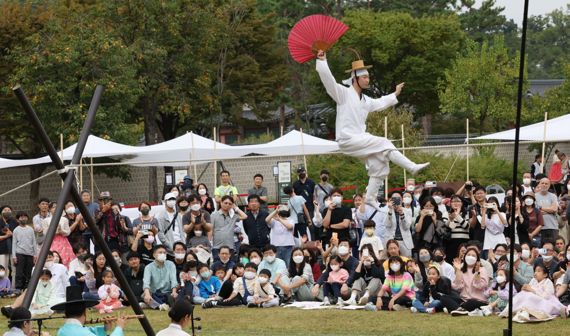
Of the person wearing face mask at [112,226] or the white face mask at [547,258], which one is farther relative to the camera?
the person wearing face mask at [112,226]

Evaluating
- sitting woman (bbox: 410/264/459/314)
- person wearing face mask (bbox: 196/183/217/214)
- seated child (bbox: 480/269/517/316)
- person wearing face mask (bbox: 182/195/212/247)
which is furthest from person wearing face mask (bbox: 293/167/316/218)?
seated child (bbox: 480/269/517/316)

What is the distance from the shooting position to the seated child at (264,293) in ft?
48.3

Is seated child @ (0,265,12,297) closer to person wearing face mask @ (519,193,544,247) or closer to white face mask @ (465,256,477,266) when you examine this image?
white face mask @ (465,256,477,266)

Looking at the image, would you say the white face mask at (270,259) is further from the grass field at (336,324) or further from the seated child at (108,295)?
the seated child at (108,295)

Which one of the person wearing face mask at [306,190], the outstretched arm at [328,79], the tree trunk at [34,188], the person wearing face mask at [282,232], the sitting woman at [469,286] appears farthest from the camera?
the tree trunk at [34,188]

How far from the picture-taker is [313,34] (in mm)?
8797

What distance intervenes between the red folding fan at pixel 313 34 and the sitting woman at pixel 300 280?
21.0 ft

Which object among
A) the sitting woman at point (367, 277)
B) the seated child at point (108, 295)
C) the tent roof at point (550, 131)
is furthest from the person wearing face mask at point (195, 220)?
the tent roof at point (550, 131)

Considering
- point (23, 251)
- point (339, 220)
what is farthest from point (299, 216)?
point (23, 251)

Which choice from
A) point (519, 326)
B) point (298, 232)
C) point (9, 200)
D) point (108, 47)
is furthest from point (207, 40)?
point (519, 326)

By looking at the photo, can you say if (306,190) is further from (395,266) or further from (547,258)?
(547,258)

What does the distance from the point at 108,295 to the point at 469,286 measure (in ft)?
14.8

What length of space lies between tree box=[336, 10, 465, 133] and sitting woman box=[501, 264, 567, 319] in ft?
84.7

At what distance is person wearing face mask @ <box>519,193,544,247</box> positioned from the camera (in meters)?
15.3
